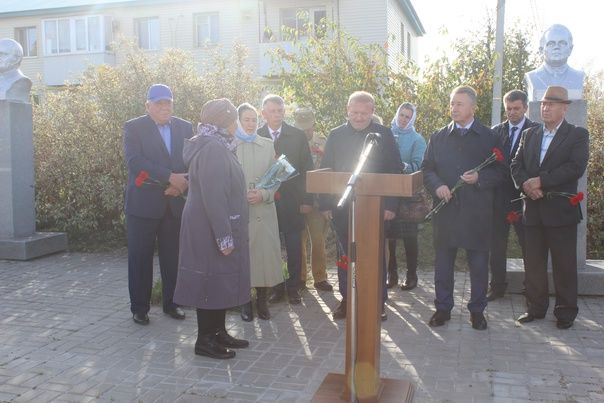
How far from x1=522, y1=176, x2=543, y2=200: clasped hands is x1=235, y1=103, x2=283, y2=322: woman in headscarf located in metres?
2.13

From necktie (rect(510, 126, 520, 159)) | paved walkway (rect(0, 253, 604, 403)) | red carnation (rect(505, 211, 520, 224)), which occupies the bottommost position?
paved walkway (rect(0, 253, 604, 403))

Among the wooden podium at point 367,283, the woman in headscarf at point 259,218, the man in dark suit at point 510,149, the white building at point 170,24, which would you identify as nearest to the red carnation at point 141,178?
the woman in headscarf at point 259,218

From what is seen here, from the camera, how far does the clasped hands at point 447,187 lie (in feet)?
16.7

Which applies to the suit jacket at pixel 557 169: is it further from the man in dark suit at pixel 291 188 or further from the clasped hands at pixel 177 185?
the clasped hands at pixel 177 185

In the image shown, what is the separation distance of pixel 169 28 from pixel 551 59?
68.0ft

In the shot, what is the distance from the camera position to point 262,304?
5754mm

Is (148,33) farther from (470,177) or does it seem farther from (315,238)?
(470,177)

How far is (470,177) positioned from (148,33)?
22.6 meters

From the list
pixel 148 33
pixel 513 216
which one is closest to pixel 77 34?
pixel 148 33

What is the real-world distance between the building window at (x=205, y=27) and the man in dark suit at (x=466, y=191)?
20.2 m

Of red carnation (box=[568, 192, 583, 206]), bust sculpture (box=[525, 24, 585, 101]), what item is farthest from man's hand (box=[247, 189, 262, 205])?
bust sculpture (box=[525, 24, 585, 101])

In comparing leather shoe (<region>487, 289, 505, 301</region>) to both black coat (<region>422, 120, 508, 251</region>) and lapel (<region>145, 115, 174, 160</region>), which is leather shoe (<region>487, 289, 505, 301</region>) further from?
lapel (<region>145, 115, 174, 160</region>)

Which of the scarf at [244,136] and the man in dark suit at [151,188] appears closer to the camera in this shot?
the man in dark suit at [151,188]

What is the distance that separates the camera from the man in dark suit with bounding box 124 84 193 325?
541 centimetres
